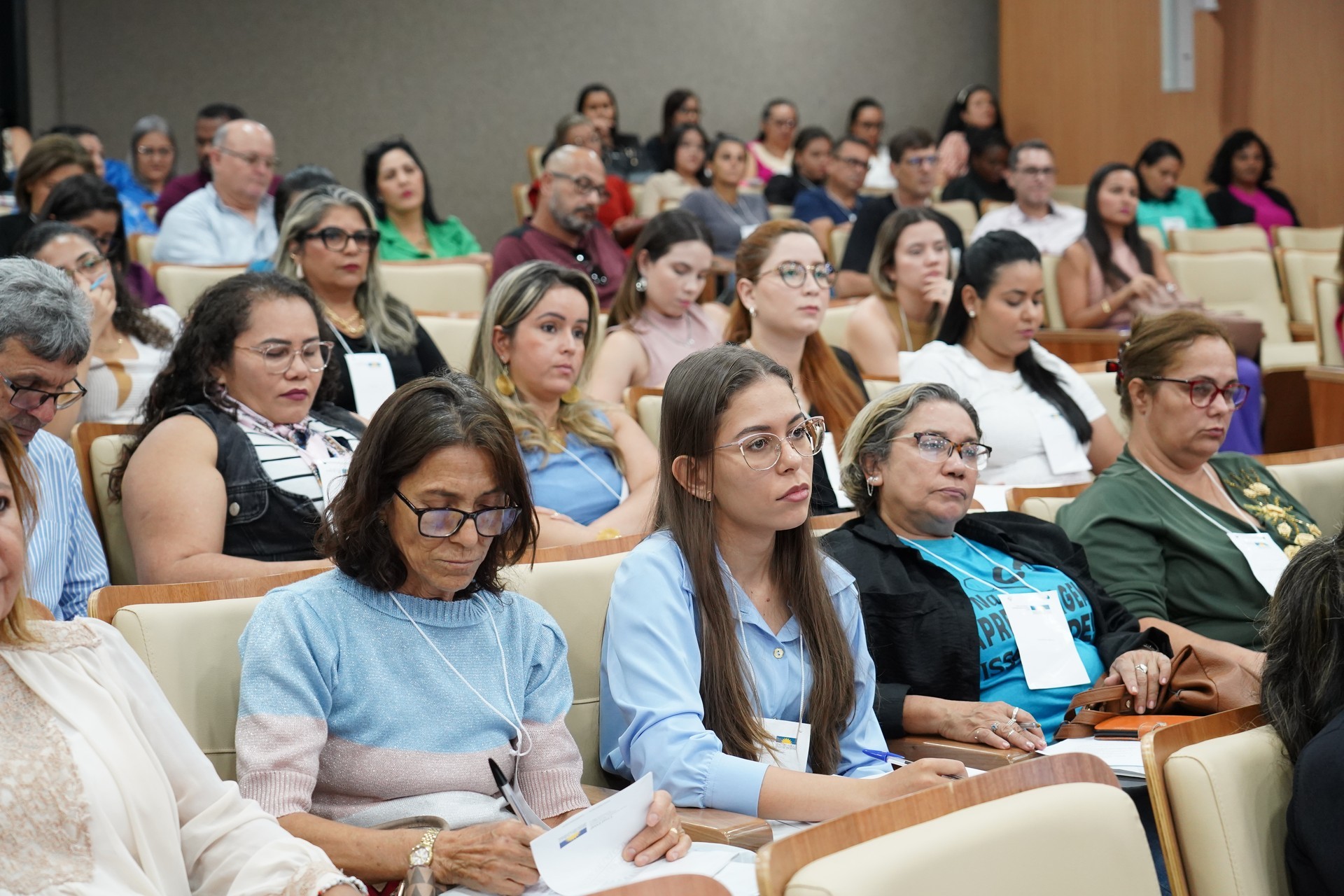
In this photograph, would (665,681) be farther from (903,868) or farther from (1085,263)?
(1085,263)

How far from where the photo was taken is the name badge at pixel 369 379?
337cm

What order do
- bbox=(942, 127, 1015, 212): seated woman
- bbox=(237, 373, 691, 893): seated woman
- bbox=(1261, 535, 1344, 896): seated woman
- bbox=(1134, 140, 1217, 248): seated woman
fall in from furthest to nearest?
bbox=(942, 127, 1015, 212): seated woman → bbox=(1134, 140, 1217, 248): seated woman → bbox=(237, 373, 691, 893): seated woman → bbox=(1261, 535, 1344, 896): seated woman

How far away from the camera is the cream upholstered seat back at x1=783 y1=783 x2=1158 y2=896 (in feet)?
4.02

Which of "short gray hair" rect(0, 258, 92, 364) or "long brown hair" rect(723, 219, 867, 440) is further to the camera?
"long brown hair" rect(723, 219, 867, 440)

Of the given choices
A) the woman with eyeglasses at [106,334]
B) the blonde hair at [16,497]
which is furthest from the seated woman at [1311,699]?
the woman with eyeglasses at [106,334]

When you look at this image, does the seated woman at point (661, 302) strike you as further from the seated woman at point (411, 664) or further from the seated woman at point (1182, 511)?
the seated woman at point (411, 664)

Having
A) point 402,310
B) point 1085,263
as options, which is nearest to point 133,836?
point 402,310

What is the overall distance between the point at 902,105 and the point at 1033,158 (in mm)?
4480

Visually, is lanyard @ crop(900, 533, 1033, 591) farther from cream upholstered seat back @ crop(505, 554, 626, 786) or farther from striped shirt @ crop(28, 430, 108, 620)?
striped shirt @ crop(28, 430, 108, 620)

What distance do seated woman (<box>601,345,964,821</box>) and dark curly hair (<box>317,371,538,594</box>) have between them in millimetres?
316

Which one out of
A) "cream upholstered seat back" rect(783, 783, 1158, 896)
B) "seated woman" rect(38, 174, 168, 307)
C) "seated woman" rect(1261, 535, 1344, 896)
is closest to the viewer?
"cream upholstered seat back" rect(783, 783, 1158, 896)

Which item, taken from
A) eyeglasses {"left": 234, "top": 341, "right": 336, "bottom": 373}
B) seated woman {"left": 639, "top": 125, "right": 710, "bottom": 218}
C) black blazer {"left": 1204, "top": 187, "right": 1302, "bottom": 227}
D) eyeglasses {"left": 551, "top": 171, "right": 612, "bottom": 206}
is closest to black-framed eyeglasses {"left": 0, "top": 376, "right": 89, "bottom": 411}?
eyeglasses {"left": 234, "top": 341, "right": 336, "bottom": 373}

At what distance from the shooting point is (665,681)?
1945 mm

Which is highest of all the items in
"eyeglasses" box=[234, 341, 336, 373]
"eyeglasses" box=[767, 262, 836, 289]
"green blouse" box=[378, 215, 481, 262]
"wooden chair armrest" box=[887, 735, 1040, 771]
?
"green blouse" box=[378, 215, 481, 262]
